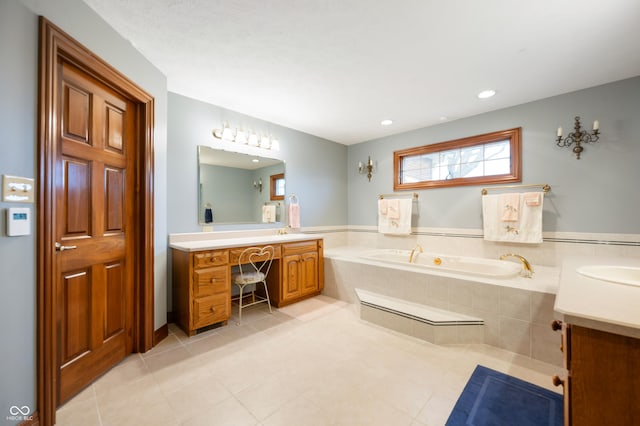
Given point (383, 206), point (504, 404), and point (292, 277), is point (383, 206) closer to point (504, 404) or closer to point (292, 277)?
point (292, 277)

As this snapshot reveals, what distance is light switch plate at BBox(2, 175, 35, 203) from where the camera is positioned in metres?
1.14

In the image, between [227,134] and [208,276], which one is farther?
[227,134]

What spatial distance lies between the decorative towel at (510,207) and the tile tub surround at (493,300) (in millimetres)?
572

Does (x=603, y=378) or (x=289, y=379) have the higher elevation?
(x=603, y=378)

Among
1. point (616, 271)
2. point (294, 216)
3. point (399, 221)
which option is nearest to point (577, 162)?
point (616, 271)

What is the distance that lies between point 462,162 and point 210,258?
3.29m

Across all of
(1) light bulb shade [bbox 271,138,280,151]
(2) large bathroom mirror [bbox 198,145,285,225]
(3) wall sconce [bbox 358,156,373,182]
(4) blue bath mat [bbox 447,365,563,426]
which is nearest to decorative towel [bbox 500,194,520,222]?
(4) blue bath mat [bbox 447,365,563,426]

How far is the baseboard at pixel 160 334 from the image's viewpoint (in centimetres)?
218

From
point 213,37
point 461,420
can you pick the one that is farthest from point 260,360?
point 213,37

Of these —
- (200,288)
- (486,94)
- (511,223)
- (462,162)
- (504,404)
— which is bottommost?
(504,404)

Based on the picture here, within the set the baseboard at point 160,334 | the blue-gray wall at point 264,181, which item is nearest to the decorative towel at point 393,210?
the blue-gray wall at point 264,181

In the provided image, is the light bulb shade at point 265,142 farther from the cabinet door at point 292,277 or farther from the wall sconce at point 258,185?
the cabinet door at point 292,277

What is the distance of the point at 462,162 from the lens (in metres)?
3.44

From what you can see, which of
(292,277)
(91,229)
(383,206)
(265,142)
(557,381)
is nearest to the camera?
(557,381)
